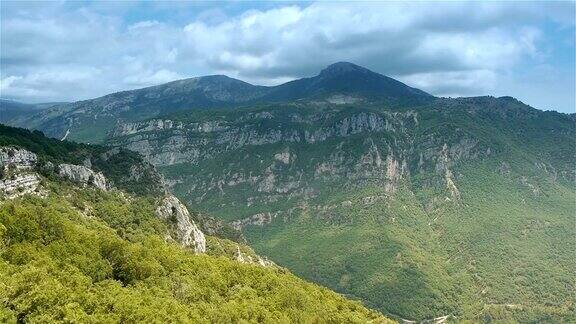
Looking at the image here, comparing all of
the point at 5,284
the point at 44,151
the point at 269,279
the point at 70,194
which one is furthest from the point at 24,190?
the point at 5,284

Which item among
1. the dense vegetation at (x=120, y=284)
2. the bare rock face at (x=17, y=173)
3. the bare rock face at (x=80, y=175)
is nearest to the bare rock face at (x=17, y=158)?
the bare rock face at (x=17, y=173)

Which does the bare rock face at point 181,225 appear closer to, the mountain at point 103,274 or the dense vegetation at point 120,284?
the mountain at point 103,274

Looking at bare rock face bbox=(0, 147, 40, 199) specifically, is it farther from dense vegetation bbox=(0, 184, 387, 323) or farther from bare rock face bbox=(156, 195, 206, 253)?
bare rock face bbox=(156, 195, 206, 253)

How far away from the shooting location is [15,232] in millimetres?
89125

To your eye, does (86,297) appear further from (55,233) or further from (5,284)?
(55,233)

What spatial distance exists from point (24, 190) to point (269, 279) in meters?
68.8

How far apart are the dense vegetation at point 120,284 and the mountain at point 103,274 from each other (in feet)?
0.52

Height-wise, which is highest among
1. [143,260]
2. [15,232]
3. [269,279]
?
[15,232]

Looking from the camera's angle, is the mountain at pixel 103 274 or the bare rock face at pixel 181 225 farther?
the bare rock face at pixel 181 225

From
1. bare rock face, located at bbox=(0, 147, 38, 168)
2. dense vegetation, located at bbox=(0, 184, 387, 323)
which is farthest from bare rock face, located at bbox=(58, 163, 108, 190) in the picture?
dense vegetation, located at bbox=(0, 184, 387, 323)

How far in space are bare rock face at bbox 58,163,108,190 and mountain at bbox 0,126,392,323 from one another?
62.6 inches

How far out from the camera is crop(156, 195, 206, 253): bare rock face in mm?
167000

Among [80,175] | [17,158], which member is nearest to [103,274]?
[17,158]

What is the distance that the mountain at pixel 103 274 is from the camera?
71.7m
